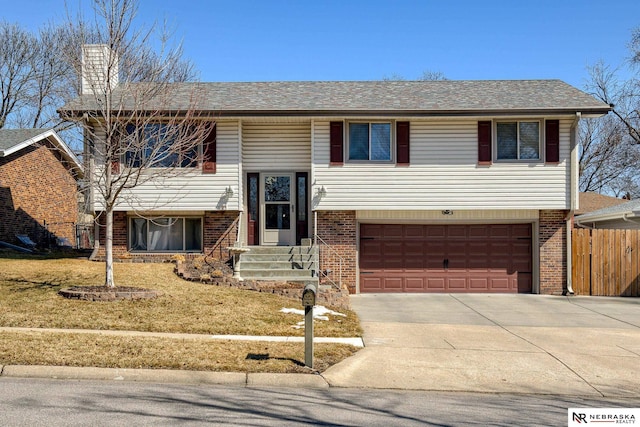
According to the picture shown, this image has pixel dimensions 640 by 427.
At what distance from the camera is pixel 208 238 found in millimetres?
17250

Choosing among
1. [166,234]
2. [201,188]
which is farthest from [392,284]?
[166,234]

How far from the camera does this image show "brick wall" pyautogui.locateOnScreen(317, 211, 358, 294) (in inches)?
675

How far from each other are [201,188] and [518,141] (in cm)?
967

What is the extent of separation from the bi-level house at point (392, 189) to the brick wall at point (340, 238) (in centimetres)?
3

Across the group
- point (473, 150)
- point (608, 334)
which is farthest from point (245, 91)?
point (608, 334)

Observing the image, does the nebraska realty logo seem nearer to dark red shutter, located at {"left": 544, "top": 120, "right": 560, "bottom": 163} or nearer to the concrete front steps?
the concrete front steps

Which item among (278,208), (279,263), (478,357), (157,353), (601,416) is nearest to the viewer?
(601,416)

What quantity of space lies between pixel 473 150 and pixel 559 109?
104 inches

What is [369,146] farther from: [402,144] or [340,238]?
[340,238]

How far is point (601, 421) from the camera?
582 cm

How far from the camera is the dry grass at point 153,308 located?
32.7ft

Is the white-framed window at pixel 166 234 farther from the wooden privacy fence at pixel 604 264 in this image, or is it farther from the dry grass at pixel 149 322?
the wooden privacy fence at pixel 604 264

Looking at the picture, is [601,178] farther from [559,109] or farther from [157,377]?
[157,377]

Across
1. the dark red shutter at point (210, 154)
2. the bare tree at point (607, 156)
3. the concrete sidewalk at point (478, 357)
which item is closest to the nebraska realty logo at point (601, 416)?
the concrete sidewalk at point (478, 357)
